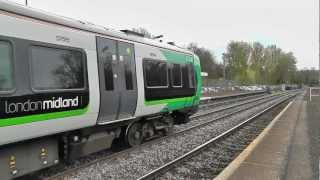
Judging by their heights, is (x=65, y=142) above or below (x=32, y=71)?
below

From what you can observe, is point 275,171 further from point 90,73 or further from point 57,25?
point 57,25

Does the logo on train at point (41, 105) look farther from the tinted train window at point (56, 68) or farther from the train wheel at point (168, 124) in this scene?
the train wheel at point (168, 124)

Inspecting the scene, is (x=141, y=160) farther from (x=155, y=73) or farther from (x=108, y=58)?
(x=155, y=73)

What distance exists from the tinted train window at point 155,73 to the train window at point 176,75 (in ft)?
1.74

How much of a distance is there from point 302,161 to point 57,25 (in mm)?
6362

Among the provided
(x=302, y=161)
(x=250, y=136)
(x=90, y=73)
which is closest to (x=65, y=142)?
(x=90, y=73)

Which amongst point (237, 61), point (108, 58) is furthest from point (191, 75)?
point (237, 61)

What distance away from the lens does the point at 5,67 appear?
20.0ft

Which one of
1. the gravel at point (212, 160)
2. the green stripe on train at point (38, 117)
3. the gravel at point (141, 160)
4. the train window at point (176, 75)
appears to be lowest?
the gravel at point (212, 160)

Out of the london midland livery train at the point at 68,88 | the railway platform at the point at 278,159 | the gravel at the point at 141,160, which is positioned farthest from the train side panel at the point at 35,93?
the railway platform at the point at 278,159

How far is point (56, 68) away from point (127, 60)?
8.86 feet

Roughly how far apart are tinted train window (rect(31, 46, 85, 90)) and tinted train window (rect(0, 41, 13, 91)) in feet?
1.76

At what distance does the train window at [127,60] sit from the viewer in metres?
9.54

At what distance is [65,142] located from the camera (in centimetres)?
791
